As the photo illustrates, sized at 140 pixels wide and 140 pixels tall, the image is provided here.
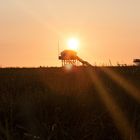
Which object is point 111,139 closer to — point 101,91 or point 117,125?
point 117,125

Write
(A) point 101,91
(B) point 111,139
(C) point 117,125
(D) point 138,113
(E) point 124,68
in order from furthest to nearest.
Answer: (E) point 124,68 < (A) point 101,91 < (D) point 138,113 < (C) point 117,125 < (B) point 111,139

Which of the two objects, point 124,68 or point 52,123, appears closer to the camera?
point 52,123

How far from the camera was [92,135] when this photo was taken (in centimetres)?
483

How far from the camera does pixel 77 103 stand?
6.12m

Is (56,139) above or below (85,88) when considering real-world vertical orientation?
below

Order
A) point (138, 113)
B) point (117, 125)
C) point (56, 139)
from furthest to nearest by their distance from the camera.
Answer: point (138, 113), point (117, 125), point (56, 139)

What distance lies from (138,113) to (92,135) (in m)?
1.19

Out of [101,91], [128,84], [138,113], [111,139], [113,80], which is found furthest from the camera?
[113,80]

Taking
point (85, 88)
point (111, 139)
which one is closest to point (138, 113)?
point (111, 139)

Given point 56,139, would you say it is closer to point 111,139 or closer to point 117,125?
point 111,139

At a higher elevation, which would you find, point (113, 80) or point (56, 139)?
point (113, 80)

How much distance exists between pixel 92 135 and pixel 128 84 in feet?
10.7

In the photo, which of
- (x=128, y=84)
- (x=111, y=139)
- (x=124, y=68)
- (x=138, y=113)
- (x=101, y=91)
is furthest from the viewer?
(x=124, y=68)

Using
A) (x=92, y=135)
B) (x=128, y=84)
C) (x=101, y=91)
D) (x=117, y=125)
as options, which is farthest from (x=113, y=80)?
(x=92, y=135)
